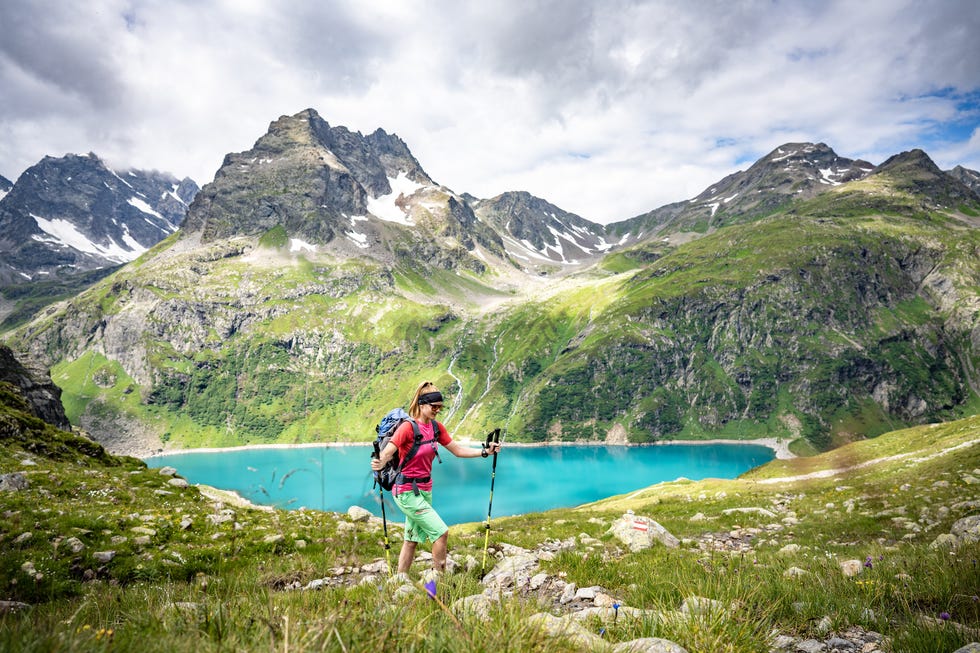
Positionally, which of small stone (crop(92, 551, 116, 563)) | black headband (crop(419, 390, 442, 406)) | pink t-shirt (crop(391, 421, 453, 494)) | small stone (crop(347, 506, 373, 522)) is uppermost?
black headband (crop(419, 390, 442, 406))

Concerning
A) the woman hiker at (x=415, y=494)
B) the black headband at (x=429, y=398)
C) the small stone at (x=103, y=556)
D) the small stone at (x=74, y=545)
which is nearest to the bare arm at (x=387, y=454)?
the woman hiker at (x=415, y=494)

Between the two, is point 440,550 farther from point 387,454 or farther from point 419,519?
point 387,454

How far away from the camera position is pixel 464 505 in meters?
131

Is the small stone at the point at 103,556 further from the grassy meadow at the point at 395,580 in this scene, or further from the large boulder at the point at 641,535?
the large boulder at the point at 641,535

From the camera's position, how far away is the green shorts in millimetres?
8805

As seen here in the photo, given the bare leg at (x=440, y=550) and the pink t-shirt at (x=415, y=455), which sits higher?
the pink t-shirt at (x=415, y=455)

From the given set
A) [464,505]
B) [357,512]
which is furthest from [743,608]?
[464,505]

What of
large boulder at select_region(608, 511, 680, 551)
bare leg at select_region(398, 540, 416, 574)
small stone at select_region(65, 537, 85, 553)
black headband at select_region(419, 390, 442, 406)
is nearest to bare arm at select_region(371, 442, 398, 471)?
black headband at select_region(419, 390, 442, 406)

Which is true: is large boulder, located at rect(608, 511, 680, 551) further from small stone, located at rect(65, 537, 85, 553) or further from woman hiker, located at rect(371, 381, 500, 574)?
small stone, located at rect(65, 537, 85, 553)

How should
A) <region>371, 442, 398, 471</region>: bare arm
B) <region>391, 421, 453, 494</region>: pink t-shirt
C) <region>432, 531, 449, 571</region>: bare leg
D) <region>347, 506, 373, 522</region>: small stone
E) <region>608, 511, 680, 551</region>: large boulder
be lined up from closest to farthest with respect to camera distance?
<region>432, 531, 449, 571</region>: bare leg
<region>371, 442, 398, 471</region>: bare arm
<region>391, 421, 453, 494</region>: pink t-shirt
<region>608, 511, 680, 551</region>: large boulder
<region>347, 506, 373, 522</region>: small stone

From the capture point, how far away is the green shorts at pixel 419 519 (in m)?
8.80

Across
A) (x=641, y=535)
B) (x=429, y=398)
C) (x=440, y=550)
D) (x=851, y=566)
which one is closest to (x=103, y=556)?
(x=440, y=550)

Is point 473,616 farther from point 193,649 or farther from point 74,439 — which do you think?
point 74,439

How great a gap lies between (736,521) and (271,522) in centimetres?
2078
